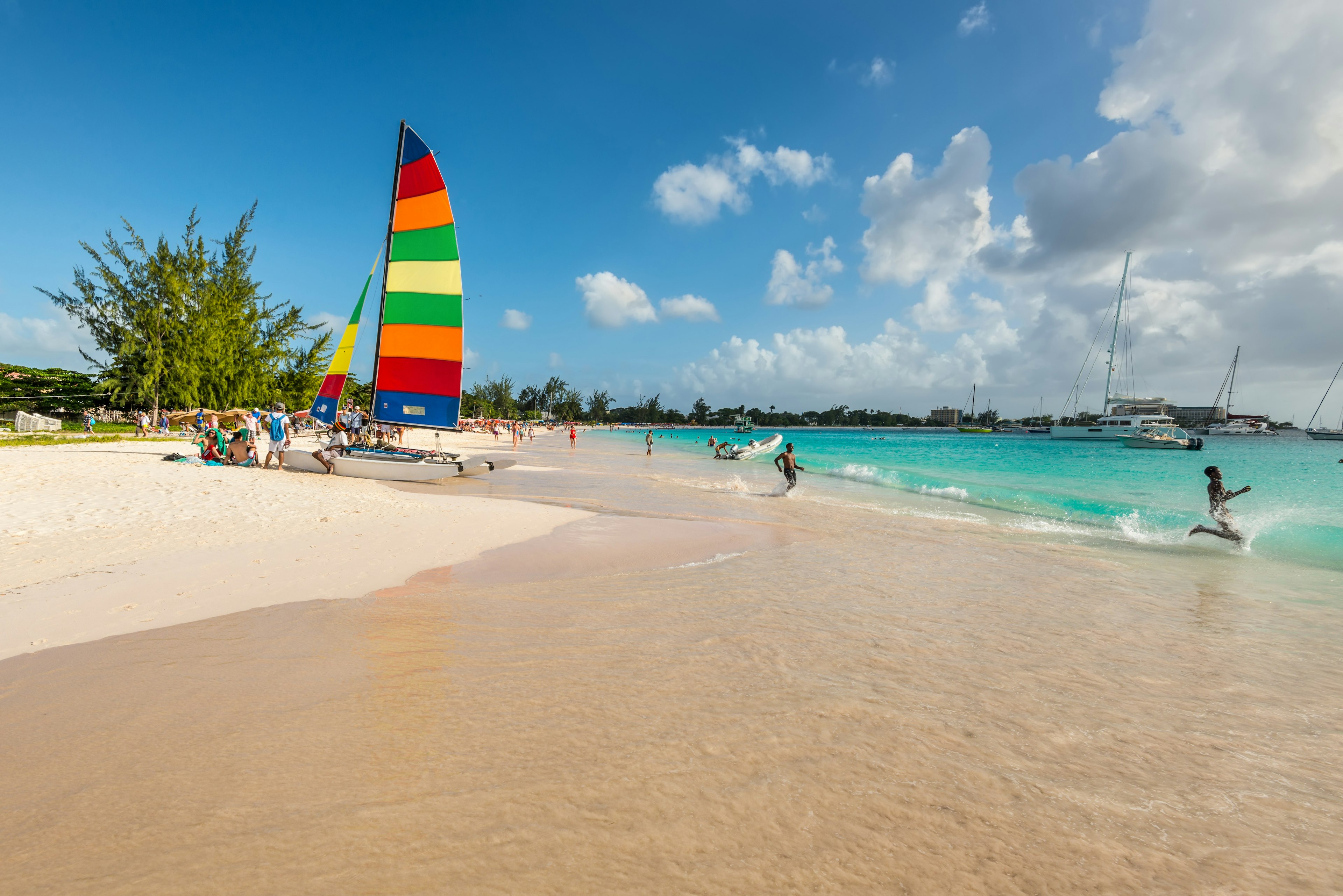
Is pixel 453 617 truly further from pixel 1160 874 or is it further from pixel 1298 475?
pixel 1298 475

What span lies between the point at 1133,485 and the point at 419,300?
31.1 metres

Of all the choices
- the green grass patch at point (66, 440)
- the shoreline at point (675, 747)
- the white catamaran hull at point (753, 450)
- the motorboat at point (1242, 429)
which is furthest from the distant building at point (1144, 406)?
the green grass patch at point (66, 440)

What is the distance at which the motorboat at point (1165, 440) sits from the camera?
186 feet

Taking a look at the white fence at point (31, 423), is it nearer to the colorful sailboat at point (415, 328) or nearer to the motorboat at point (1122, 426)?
the colorful sailboat at point (415, 328)

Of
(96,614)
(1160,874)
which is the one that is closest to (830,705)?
(1160,874)

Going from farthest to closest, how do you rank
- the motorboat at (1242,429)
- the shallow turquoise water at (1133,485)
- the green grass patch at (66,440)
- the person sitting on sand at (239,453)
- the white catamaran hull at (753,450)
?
the motorboat at (1242,429) < the white catamaran hull at (753,450) < the green grass patch at (66,440) < the person sitting on sand at (239,453) < the shallow turquoise water at (1133,485)

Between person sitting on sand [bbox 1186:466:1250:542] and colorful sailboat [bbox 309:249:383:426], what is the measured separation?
24.5 meters

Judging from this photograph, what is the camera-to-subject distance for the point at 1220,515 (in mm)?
11094

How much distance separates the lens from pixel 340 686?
3.82 metres

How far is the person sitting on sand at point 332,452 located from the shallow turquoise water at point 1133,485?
64.6ft

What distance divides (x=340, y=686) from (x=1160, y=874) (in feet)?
15.2

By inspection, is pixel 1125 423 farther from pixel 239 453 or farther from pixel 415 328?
pixel 239 453

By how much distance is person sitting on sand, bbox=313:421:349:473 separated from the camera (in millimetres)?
16094

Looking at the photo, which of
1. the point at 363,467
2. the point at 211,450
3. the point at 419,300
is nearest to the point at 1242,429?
the point at 419,300
